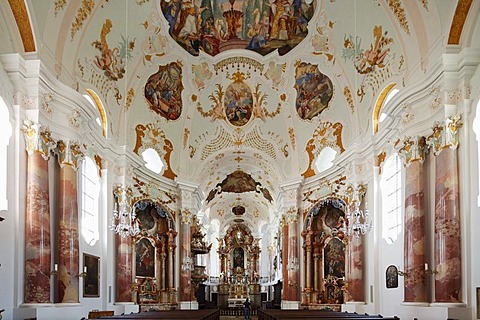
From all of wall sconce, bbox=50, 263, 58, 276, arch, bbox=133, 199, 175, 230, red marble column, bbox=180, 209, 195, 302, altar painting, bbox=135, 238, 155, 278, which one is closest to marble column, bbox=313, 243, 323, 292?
red marble column, bbox=180, 209, 195, 302

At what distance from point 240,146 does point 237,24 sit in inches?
277

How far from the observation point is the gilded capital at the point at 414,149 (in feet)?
51.4

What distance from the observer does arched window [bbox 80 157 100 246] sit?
733 inches

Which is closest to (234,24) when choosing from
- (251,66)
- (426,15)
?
(251,66)

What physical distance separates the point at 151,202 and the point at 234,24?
8.28m

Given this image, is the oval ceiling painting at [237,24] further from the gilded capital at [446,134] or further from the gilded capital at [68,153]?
the gilded capital at [446,134]

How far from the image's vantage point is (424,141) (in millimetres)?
15664

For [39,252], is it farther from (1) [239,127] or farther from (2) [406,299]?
(1) [239,127]

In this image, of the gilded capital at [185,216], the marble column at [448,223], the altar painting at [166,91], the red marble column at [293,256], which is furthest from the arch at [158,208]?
the marble column at [448,223]

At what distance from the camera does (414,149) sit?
51.8 ft

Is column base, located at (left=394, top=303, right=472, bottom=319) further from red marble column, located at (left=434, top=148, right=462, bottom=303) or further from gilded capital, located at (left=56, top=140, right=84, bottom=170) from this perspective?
gilded capital, located at (left=56, top=140, right=84, bottom=170)

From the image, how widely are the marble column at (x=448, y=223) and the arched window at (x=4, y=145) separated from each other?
10.1 metres

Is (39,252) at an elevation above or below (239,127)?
below

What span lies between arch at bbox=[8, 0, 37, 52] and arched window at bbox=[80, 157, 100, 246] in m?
4.94
